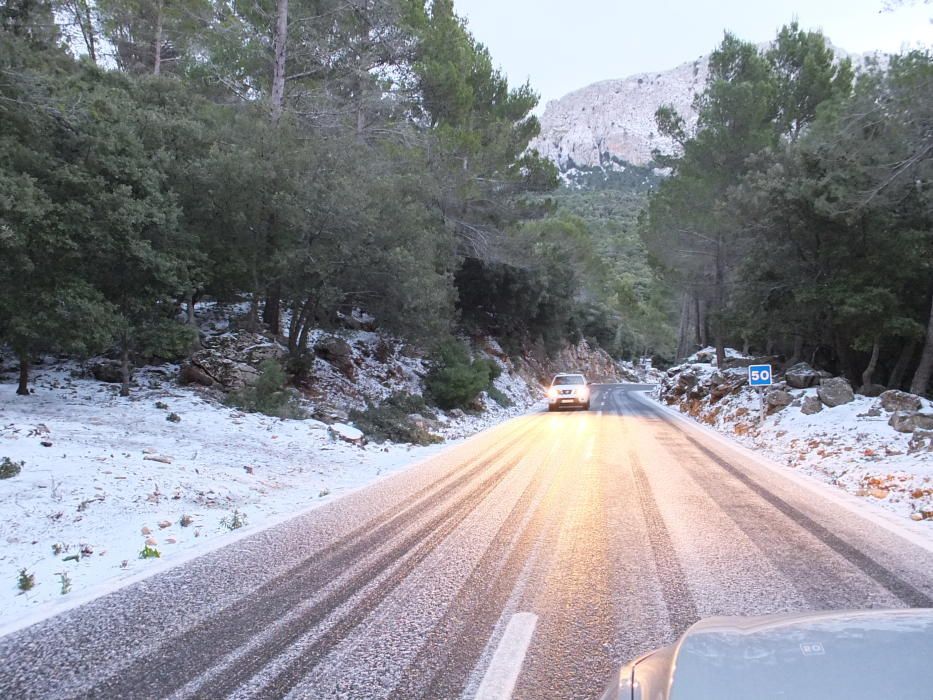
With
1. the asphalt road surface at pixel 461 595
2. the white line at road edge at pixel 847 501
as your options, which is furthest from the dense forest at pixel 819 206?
the asphalt road surface at pixel 461 595

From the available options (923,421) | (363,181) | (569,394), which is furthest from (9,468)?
(569,394)

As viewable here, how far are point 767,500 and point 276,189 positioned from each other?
1283 centimetres

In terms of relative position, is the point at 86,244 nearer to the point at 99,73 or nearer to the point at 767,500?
the point at 99,73

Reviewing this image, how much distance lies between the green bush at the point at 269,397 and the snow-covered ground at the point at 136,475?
0.51 metres

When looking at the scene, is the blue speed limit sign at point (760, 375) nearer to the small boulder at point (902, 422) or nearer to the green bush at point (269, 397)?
the small boulder at point (902, 422)

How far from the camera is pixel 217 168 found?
13.5m

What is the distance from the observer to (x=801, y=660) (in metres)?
1.74

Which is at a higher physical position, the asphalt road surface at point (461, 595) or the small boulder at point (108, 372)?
the small boulder at point (108, 372)

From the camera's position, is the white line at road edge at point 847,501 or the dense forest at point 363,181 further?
the dense forest at point 363,181

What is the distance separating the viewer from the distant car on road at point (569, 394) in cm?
2539

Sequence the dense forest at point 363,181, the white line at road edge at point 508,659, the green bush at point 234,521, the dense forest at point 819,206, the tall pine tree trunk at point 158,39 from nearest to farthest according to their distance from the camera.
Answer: the white line at road edge at point 508,659, the green bush at point 234,521, the dense forest at point 363,181, the dense forest at point 819,206, the tall pine tree trunk at point 158,39

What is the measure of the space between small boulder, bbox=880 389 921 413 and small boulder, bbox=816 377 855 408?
150 centimetres

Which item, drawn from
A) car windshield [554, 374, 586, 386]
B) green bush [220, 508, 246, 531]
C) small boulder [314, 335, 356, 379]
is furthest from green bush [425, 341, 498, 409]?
green bush [220, 508, 246, 531]

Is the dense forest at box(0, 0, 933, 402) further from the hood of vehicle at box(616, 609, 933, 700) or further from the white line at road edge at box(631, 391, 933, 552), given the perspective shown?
the hood of vehicle at box(616, 609, 933, 700)
